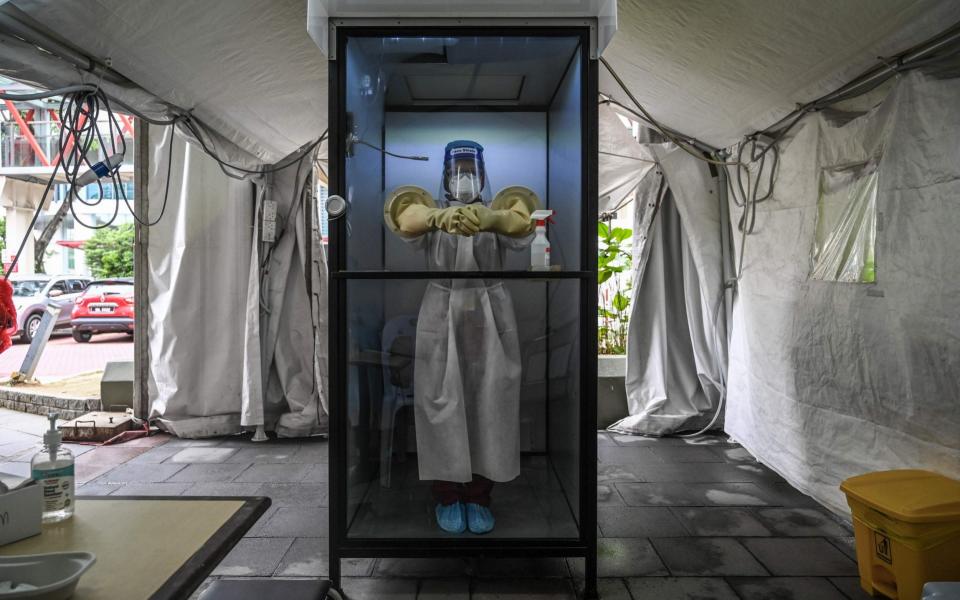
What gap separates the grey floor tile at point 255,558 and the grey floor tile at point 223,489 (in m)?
0.67

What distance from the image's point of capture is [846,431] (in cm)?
289

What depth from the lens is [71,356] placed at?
33.2ft

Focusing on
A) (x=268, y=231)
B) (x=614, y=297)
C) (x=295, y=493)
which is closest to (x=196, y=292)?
(x=268, y=231)

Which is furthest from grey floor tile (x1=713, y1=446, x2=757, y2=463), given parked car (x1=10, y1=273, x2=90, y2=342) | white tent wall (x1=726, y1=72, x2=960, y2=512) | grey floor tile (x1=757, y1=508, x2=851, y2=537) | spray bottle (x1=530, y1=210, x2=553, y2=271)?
parked car (x1=10, y1=273, x2=90, y2=342)

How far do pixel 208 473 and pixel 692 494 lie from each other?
286cm

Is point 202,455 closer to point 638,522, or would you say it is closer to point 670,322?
point 638,522

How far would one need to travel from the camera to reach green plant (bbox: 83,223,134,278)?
61.8ft

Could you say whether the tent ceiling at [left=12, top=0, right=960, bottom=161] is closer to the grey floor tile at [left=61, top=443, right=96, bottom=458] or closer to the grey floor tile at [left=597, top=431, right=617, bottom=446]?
the grey floor tile at [left=597, top=431, right=617, bottom=446]

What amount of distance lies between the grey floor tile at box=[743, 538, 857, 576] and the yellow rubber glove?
1.74 m

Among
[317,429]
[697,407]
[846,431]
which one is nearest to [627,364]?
[697,407]

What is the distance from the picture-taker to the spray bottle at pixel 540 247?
2.43m

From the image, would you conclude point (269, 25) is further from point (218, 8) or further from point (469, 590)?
point (469, 590)

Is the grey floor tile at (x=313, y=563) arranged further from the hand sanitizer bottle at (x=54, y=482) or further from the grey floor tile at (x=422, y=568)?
the hand sanitizer bottle at (x=54, y=482)

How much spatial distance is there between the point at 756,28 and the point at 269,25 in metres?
2.09
